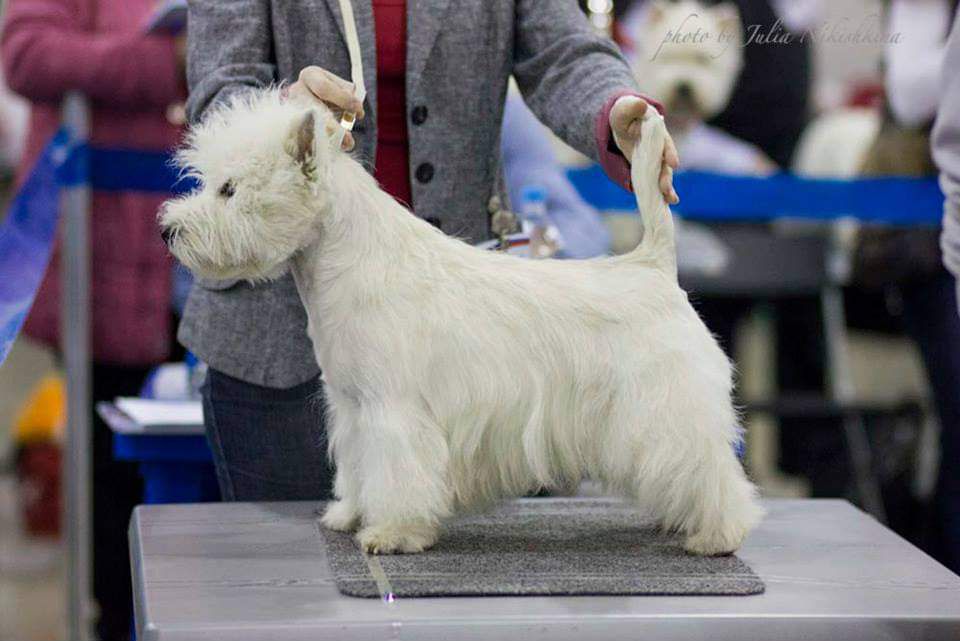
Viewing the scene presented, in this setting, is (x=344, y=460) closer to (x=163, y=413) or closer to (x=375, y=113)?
(x=375, y=113)

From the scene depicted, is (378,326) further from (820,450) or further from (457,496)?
(820,450)

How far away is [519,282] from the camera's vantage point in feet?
4.57

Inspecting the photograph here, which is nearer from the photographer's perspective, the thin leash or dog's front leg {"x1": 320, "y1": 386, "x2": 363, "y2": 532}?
dog's front leg {"x1": 320, "y1": 386, "x2": 363, "y2": 532}

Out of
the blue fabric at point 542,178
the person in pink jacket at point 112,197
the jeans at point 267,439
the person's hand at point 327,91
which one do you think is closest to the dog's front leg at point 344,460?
the jeans at point 267,439

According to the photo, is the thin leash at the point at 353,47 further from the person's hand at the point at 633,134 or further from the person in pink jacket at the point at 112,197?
the person in pink jacket at the point at 112,197

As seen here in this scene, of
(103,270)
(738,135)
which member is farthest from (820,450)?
(103,270)

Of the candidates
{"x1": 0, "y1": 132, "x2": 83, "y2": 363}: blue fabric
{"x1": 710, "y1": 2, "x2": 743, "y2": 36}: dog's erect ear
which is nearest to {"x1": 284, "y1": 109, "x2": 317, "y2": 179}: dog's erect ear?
{"x1": 0, "y1": 132, "x2": 83, "y2": 363}: blue fabric

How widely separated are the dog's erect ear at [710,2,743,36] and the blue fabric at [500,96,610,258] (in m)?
0.74

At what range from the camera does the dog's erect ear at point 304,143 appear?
130cm

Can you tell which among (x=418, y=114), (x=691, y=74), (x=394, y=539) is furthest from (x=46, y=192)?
(x=691, y=74)

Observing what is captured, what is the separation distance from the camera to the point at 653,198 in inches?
55.4

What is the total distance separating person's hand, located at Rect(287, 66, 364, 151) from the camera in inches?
55.0

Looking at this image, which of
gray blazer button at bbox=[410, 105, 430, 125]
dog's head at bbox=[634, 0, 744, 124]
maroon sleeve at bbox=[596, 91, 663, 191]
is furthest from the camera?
dog's head at bbox=[634, 0, 744, 124]

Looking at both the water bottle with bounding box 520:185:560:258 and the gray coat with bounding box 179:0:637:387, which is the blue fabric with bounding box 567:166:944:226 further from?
the gray coat with bounding box 179:0:637:387
